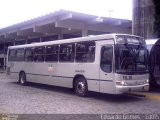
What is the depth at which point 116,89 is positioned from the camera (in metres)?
11.4

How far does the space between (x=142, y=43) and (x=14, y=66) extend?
429 inches

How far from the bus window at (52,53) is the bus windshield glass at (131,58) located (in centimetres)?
477

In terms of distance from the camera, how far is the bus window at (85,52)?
12.9 meters

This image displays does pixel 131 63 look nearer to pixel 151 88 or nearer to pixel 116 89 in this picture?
pixel 116 89

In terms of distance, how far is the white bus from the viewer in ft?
38.2

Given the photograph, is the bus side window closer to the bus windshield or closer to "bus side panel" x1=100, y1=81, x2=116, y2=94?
Answer: the bus windshield

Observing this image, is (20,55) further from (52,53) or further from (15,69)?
(52,53)

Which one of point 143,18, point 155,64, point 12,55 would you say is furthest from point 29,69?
point 143,18

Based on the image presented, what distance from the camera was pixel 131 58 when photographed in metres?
12.0

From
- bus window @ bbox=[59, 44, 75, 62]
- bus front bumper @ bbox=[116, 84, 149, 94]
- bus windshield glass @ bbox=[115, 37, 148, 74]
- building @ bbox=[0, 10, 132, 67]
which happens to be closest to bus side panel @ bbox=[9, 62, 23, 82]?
bus window @ bbox=[59, 44, 75, 62]

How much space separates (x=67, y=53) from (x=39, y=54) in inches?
131

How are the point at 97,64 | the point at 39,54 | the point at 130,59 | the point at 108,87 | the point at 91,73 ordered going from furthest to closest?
the point at 39,54 < the point at 91,73 < the point at 97,64 < the point at 130,59 < the point at 108,87

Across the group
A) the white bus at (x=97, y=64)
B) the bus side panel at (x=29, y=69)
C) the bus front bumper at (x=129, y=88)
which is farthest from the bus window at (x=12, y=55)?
the bus front bumper at (x=129, y=88)

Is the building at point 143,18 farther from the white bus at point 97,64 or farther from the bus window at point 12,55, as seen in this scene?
the white bus at point 97,64
